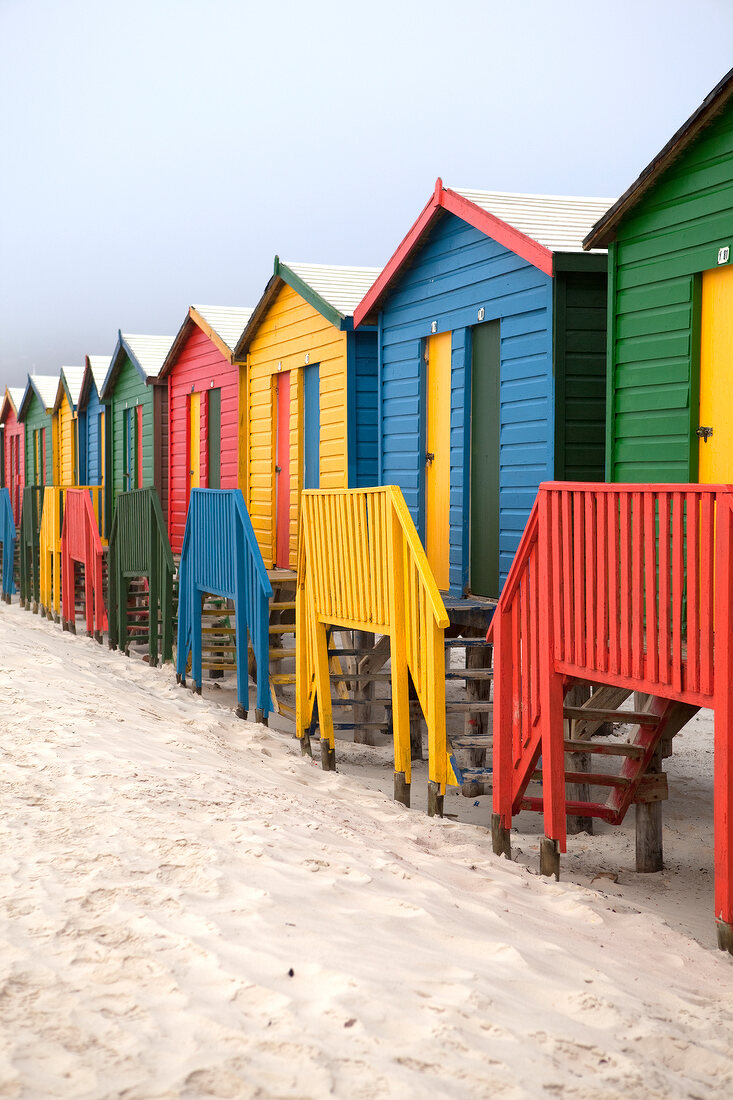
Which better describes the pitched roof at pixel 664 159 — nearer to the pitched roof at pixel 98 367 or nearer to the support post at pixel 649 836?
the support post at pixel 649 836

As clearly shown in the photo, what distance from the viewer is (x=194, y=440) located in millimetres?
16578

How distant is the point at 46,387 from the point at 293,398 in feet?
55.8

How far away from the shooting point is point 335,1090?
8.95 ft

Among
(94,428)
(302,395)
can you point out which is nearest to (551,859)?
(302,395)

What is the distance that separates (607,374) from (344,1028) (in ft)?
17.1

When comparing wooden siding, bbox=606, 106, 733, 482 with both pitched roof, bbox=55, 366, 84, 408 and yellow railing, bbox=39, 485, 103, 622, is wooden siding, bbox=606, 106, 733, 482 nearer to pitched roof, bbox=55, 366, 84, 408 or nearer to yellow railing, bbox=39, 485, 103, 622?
yellow railing, bbox=39, 485, 103, 622

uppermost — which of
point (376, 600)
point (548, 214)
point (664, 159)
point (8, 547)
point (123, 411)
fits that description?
point (548, 214)

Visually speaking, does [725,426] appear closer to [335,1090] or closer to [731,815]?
[731,815]

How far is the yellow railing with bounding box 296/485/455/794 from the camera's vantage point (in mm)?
6277

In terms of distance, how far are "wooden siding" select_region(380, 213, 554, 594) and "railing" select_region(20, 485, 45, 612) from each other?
11.1 metres

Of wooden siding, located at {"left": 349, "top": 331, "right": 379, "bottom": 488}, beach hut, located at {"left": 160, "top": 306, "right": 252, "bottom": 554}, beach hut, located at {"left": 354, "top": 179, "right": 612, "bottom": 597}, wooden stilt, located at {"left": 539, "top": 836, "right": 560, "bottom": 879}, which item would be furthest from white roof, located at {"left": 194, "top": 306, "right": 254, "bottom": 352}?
wooden stilt, located at {"left": 539, "top": 836, "right": 560, "bottom": 879}

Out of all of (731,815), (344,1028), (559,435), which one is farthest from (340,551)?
(344,1028)

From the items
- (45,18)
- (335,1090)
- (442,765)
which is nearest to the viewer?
(335,1090)

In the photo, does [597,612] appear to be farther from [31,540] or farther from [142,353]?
[31,540]
